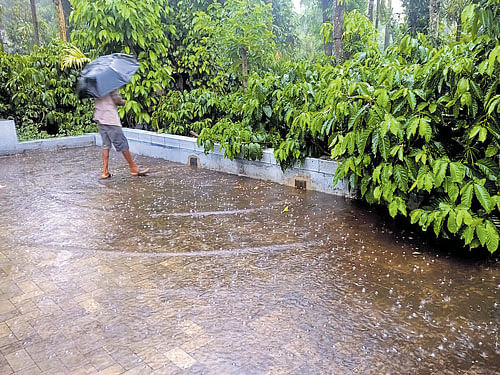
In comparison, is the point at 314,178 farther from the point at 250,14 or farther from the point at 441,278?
the point at 250,14

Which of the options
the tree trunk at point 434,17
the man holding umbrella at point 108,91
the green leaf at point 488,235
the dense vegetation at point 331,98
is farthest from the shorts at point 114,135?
the tree trunk at point 434,17

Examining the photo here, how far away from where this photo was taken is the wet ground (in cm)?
221

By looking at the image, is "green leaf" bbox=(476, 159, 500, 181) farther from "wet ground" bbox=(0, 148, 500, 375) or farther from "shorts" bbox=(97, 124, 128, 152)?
"shorts" bbox=(97, 124, 128, 152)

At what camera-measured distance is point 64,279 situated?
3.09 m

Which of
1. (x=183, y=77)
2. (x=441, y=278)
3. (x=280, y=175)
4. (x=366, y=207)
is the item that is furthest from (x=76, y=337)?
(x=183, y=77)

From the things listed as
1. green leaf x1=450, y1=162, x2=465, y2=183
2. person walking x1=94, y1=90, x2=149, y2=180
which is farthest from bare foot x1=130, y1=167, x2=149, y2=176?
green leaf x1=450, y1=162, x2=465, y2=183

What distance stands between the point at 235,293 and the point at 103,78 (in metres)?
3.91

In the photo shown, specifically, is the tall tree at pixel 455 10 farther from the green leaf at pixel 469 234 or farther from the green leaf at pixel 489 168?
the green leaf at pixel 469 234

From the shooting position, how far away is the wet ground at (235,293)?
221 centimetres

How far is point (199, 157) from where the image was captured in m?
6.59

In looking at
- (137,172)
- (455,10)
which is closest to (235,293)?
(137,172)

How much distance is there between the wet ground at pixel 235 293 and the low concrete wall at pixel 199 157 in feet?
1.37

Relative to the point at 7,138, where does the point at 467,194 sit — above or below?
below

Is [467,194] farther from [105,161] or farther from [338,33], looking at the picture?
[338,33]
